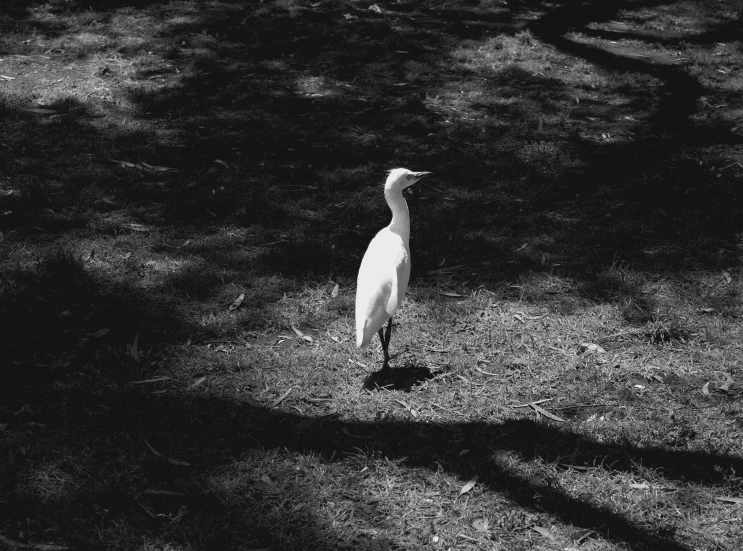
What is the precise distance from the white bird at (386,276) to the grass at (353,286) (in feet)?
1.31

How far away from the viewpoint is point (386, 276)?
4352 millimetres

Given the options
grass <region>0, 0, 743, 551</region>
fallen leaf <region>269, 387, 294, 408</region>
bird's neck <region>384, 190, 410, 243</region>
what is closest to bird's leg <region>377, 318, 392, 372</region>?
grass <region>0, 0, 743, 551</region>

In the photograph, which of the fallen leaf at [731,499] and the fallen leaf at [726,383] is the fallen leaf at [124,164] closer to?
the fallen leaf at [726,383]

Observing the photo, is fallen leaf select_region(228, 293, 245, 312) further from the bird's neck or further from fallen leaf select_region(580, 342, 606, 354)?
fallen leaf select_region(580, 342, 606, 354)

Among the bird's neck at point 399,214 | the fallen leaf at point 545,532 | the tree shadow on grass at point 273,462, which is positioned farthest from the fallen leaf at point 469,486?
the bird's neck at point 399,214

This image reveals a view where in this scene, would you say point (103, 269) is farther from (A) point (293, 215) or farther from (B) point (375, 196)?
(B) point (375, 196)

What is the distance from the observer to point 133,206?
5934mm

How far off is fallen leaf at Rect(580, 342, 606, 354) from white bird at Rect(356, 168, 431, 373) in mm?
1106

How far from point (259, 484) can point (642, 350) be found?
2344 millimetres

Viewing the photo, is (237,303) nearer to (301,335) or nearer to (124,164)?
(301,335)

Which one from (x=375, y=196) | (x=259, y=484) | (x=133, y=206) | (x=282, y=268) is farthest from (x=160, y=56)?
(x=259, y=484)

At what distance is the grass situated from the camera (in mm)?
3535

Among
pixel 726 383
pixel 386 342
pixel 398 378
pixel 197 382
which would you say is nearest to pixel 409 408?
pixel 398 378

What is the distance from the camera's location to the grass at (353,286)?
11.6 feet
